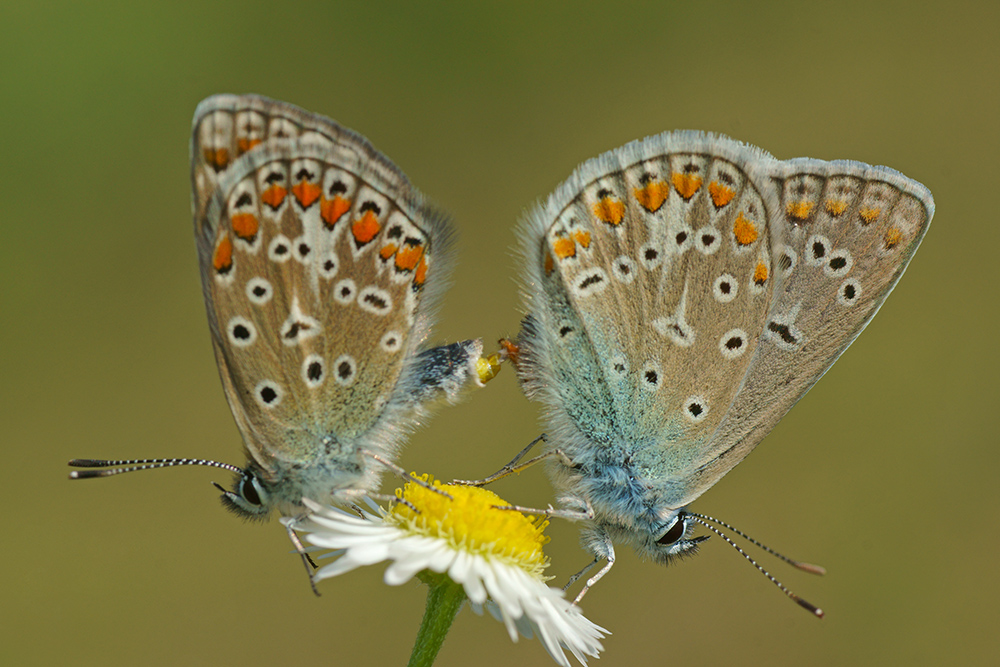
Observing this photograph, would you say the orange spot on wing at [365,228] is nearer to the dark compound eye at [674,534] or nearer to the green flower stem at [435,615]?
the green flower stem at [435,615]

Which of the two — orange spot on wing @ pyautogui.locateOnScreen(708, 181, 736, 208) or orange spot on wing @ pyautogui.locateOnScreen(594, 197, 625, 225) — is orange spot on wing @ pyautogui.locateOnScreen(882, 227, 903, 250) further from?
orange spot on wing @ pyautogui.locateOnScreen(594, 197, 625, 225)

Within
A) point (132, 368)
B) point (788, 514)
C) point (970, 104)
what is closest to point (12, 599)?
point (132, 368)

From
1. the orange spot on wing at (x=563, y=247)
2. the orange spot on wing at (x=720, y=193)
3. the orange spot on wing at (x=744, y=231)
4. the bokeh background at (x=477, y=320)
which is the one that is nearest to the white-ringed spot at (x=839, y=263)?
the orange spot on wing at (x=744, y=231)

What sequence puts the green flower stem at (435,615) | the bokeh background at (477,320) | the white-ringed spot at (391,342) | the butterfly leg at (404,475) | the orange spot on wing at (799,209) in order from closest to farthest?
1. the green flower stem at (435,615)
2. the butterfly leg at (404,475)
3. the white-ringed spot at (391,342)
4. the orange spot on wing at (799,209)
5. the bokeh background at (477,320)

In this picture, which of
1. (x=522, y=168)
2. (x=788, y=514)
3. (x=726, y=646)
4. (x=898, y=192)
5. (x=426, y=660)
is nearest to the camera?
(x=426, y=660)

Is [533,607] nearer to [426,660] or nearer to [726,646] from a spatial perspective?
[426,660]

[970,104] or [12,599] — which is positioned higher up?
[970,104]
